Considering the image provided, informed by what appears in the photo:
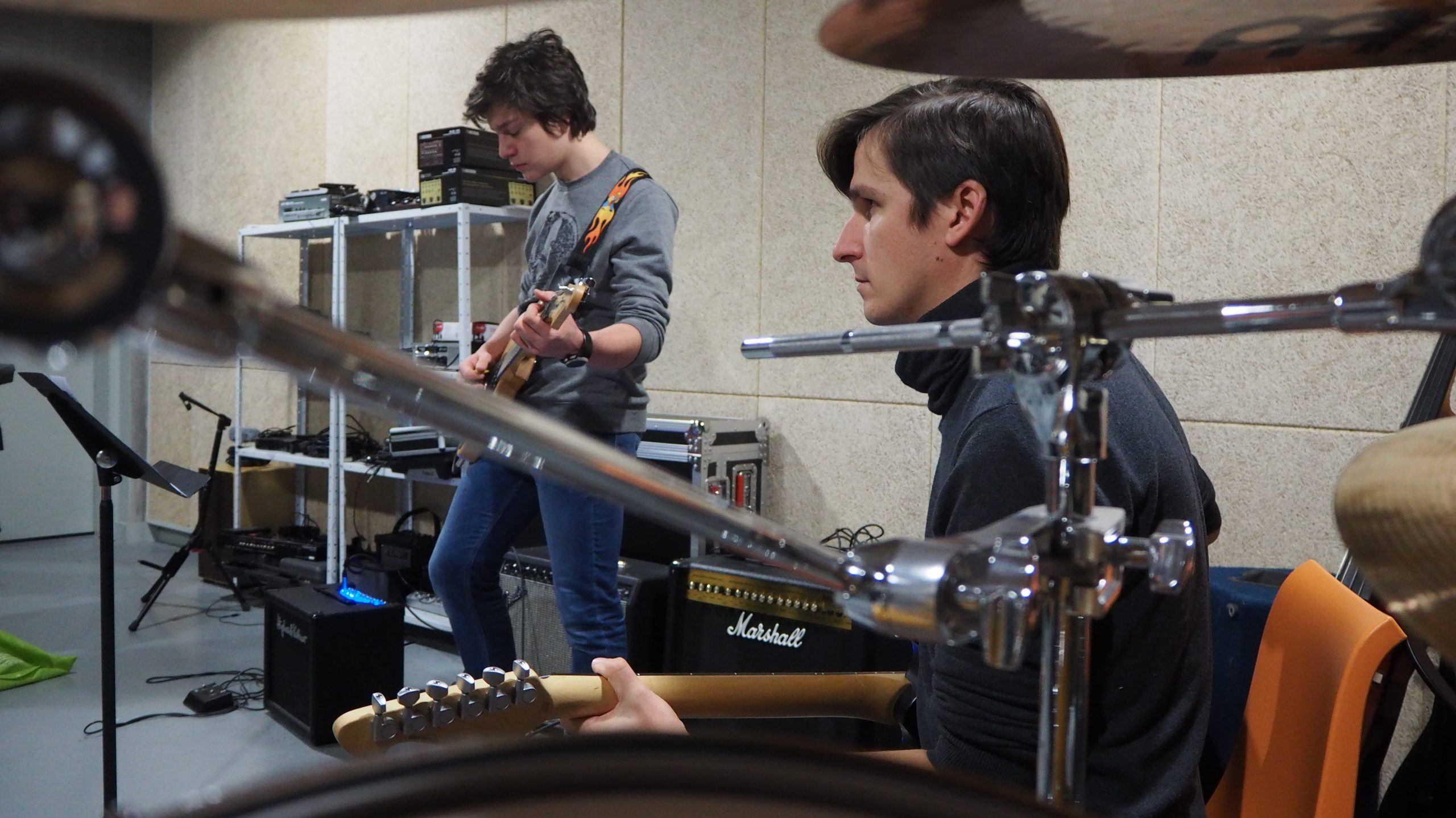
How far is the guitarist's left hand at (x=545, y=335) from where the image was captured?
240 centimetres

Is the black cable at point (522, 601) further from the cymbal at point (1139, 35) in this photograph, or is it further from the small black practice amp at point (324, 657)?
the cymbal at point (1139, 35)

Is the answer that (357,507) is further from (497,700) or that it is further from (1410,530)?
(1410,530)

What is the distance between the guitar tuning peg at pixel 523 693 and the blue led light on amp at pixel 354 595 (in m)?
2.67

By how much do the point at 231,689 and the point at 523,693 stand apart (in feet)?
9.62

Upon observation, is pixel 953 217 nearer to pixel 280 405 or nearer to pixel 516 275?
pixel 516 275

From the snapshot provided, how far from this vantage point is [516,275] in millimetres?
4477

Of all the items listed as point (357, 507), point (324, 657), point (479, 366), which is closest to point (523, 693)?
point (479, 366)

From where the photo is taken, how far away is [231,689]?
3.38 metres

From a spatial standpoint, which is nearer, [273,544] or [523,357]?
[523,357]

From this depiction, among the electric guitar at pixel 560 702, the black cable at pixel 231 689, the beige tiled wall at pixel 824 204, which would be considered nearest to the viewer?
the electric guitar at pixel 560 702

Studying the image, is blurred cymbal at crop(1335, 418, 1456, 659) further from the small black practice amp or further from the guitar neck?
the small black practice amp

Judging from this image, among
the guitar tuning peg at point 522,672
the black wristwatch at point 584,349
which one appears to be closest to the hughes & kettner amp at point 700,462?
the black wristwatch at point 584,349

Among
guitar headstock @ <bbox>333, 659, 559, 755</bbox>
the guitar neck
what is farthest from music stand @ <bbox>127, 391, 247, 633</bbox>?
guitar headstock @ <bbox>333, 659, 559, 755</bbox>

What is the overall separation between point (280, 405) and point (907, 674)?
4971 millimetres
